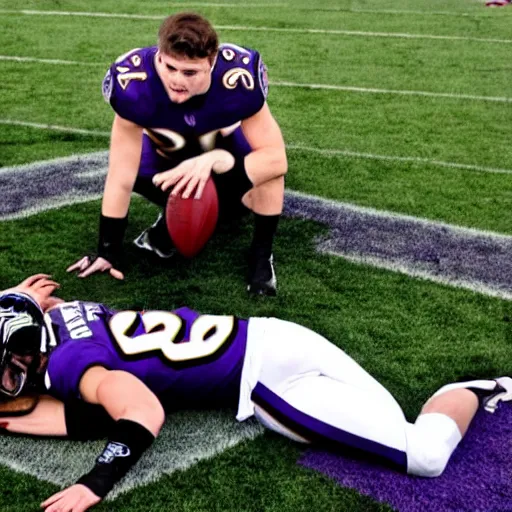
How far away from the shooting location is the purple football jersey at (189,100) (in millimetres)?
3479

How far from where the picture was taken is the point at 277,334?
8.55 ft

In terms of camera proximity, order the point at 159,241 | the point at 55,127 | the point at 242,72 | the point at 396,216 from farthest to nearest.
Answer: the point at 55,127 → the point at 396,216 → the point at 159,241 → the point at 242,72

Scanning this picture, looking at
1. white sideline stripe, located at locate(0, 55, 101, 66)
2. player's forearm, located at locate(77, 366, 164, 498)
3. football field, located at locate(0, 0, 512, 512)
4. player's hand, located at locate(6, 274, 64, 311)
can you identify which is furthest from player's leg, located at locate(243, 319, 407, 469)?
white sideline stripe, located at locate(0, 55, 101, 66)

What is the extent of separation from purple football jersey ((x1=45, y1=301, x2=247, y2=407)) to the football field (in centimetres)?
14

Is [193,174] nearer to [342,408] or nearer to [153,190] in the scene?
[153,190]

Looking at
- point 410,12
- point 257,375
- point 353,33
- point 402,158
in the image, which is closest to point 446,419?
point 257,375

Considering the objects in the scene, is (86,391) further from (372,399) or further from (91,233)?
(91,233)

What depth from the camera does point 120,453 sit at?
2.33 m

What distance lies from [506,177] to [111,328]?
3029 mm

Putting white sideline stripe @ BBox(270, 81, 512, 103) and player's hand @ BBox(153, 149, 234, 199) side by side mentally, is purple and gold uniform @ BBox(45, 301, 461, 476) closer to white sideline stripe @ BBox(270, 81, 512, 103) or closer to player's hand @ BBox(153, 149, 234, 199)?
player's hand @ BBox(153, 149, 234, 199)

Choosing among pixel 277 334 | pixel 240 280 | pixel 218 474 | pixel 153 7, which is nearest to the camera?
pixel 218 474

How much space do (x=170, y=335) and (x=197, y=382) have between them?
0.15 meters

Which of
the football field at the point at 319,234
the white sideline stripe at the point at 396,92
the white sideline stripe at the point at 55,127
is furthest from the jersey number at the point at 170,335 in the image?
the white sideline stripe at the point at 396,92

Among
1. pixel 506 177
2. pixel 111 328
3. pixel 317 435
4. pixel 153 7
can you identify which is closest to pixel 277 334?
pixel 317 435
